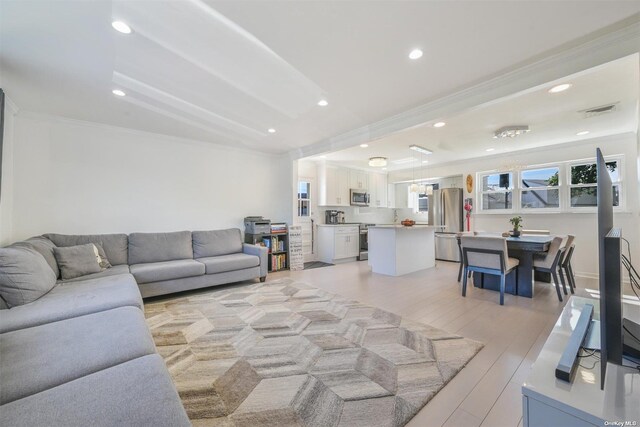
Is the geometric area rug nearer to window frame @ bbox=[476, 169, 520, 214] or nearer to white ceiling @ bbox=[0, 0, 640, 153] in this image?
white ceiling @ bbox=[0, 0, 640, 153]

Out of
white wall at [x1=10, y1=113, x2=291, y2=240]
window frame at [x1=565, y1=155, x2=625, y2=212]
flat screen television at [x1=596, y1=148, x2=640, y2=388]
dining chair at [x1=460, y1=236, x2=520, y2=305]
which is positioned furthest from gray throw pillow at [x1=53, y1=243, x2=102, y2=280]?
window frame at [x1=565, y1=155, x2=625, y2=212]

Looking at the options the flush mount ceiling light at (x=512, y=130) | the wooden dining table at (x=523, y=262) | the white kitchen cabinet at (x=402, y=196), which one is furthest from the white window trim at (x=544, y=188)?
the white kitchen cabinet at (x=402, y=196)

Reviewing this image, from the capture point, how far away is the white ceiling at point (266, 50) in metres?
1.72

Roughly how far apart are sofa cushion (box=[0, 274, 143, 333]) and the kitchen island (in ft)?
12.7

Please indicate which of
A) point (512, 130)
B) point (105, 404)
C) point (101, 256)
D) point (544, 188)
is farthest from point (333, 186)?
point (105, 404)

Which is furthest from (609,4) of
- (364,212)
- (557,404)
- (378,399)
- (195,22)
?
(364,212)

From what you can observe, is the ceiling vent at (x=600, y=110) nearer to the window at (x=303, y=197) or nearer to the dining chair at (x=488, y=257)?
the dining chair at (x=488, y=257)

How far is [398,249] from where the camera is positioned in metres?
4.65

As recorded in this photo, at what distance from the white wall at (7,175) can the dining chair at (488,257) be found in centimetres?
574

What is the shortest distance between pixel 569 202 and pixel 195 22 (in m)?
6.63

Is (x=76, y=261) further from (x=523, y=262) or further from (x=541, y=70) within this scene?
(x=523, y=262)

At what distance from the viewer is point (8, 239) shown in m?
2.96

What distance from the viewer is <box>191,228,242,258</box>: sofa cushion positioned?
414cm

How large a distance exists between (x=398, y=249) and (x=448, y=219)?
8.08 feet
